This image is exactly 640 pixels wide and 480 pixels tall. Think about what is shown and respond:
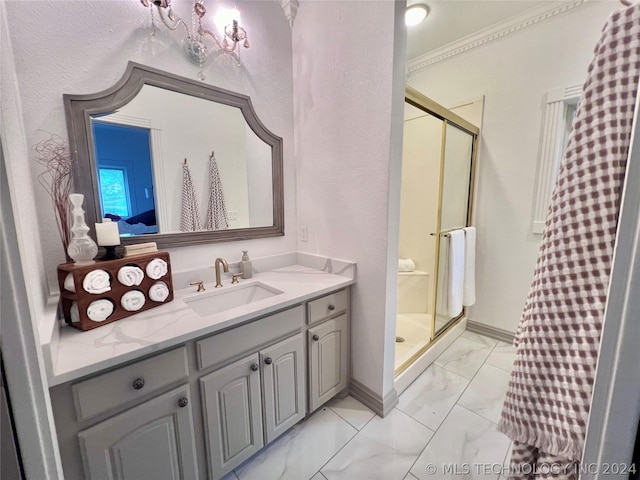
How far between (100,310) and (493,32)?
3.09 m

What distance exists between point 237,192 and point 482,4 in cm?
215

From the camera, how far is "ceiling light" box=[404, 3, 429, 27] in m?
1.82

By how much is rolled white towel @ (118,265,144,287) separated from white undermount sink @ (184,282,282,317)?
9.5 inches

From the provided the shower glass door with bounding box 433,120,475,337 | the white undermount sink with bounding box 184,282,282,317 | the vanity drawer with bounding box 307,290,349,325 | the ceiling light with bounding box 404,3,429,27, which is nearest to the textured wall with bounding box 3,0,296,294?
the white undermount sink with bounding box 184,282,282,317

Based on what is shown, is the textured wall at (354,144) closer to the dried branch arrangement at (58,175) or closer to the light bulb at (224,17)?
the light bulb at (224,17)

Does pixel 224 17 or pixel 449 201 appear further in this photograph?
pixel 449 201

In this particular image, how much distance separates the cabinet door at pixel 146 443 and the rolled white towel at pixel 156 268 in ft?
1.55

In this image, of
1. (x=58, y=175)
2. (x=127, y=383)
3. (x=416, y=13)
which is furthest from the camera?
(x=416, y=13)

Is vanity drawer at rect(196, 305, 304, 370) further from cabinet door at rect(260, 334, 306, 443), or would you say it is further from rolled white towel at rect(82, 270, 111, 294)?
rolled white towel at rect(82, 270, 111, 294)

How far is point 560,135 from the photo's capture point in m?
1.86

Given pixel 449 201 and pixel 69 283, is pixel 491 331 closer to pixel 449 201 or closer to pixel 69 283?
pixel 449 201

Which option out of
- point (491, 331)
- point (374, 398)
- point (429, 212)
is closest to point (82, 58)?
point (374, 398)

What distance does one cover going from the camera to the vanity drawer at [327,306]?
52.9 inches

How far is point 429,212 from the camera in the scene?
2.20 meters
